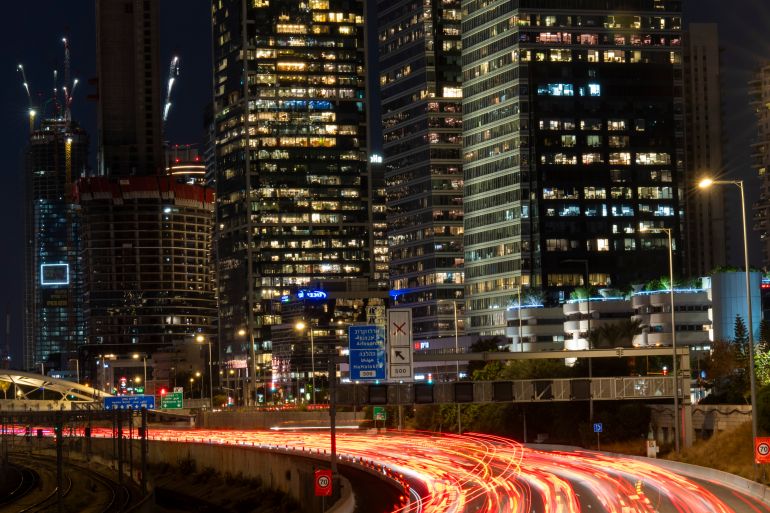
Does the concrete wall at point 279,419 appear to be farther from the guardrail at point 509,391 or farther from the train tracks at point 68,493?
the guardrail at point 509,391

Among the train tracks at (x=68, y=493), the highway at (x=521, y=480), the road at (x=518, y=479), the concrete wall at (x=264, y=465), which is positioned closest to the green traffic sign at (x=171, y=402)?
the concrete wall at (x=264, y=465)

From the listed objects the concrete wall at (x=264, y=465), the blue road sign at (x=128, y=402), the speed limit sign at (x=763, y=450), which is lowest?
the concrete wall at (x=264, y=465)

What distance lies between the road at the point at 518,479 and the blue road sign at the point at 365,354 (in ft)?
22.9

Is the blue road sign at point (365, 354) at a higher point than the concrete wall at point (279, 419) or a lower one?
higher

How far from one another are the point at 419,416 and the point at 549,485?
68347 millimetres

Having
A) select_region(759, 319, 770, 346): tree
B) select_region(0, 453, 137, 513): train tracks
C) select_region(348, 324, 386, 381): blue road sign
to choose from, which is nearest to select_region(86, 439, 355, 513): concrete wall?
select_region(0, 453, 137, 513): train tracks

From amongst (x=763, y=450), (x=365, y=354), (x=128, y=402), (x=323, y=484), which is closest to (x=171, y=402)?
(x=128, y=402)

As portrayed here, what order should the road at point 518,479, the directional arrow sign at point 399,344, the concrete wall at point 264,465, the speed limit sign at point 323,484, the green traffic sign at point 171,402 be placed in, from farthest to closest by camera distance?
the green traffic sign at point 171,402
the concrete wall at point 264,465
the directional arrow sign at point 399,344
the road at point 518,479
the speed limit sign at point 323,484

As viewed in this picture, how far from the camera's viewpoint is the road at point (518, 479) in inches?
2544

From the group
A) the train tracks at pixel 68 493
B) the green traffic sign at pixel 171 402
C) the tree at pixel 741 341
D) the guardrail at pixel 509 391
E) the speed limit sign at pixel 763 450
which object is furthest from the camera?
the green traffic sign at pixel 171 402

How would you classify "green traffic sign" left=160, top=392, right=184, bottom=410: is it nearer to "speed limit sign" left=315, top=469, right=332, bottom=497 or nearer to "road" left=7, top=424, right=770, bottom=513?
"road" left=7, top=424, right=770, bottom=513

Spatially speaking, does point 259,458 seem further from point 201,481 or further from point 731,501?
point 731,501

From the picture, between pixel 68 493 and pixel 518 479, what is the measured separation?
211 ft

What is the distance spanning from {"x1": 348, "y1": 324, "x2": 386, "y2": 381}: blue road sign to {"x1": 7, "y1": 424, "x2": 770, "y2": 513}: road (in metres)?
6.98
